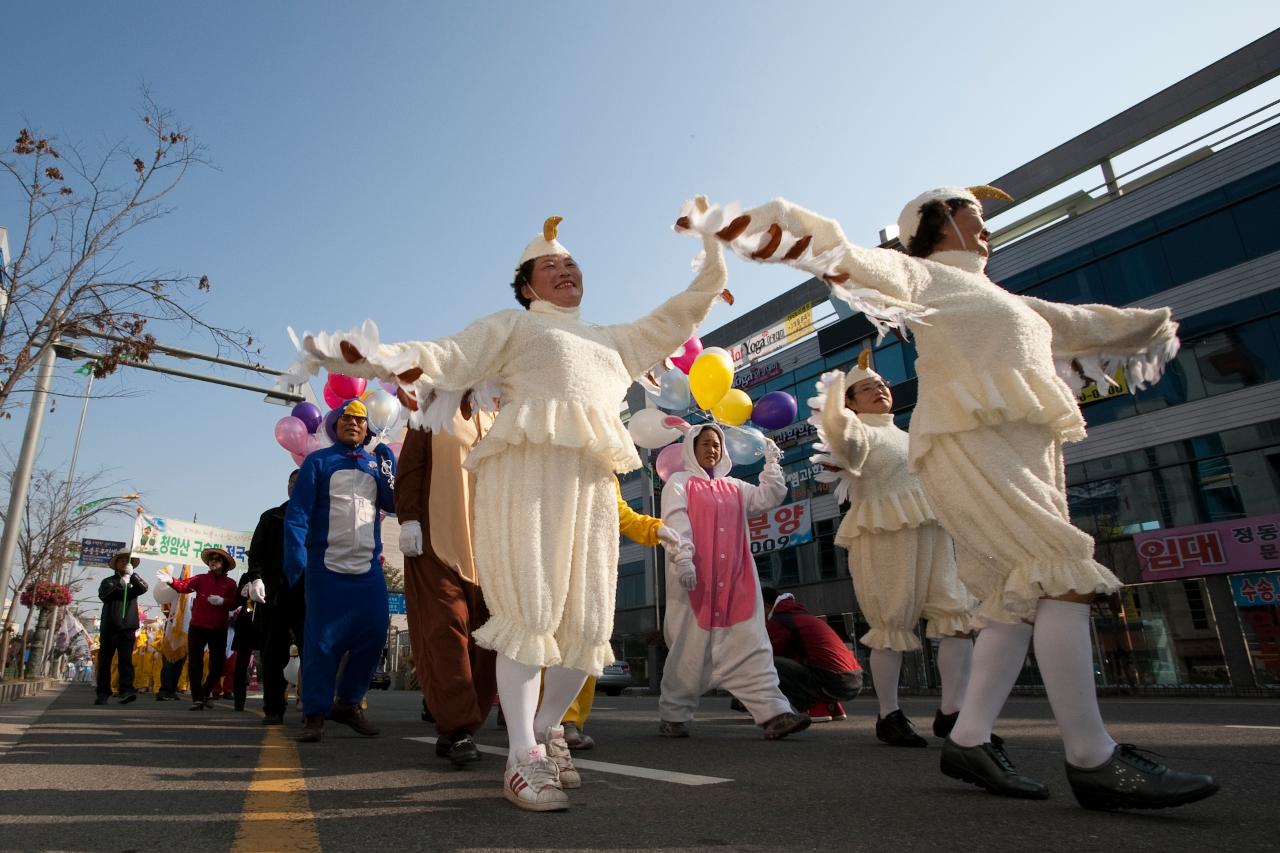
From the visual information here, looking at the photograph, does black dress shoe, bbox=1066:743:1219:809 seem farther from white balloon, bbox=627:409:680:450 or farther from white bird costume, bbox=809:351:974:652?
white balloon, bbox=627:409:680:450

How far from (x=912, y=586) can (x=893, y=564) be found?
5.5 inches

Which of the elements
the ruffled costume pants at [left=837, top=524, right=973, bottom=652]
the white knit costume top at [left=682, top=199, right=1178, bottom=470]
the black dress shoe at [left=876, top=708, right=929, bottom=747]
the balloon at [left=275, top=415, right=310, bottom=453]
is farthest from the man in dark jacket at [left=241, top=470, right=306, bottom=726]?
the white knit costume top at [left=682, top=199, right=1178, bottom=470]

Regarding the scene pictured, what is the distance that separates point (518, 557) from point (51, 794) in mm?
1611

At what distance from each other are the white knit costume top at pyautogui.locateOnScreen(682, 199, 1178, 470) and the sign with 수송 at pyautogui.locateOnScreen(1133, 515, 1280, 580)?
15989 mm

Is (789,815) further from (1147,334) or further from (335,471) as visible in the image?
(335,471)

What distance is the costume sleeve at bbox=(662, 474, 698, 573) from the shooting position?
15.8 feet

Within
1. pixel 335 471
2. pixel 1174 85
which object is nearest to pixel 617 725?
pixel 335 471

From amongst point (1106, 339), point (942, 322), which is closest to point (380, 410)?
point (942, 322)

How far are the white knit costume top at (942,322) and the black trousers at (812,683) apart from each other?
141 inches

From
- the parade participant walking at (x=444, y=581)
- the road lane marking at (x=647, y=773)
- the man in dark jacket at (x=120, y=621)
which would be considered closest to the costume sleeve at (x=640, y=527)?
the parade participant walking at (x=444, y=581)

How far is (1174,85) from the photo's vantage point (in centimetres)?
1831

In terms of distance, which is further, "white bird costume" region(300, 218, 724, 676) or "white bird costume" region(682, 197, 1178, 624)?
"white bird costume" region(300, 218, 724, 676)

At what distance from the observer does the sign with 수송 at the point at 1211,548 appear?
15.0 metres

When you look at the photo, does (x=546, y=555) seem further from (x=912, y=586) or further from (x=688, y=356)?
(x=688, y=356)
